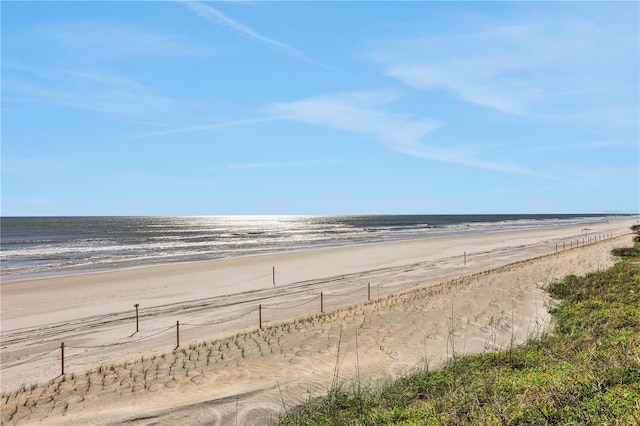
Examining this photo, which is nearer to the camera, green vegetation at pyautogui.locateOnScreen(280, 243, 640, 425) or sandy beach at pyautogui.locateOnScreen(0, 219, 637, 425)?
green vegetation at pyautogui.locateOnScreen(280, 243, 640, 425)

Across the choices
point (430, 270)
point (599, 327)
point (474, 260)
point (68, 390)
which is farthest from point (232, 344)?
point (474, 260)

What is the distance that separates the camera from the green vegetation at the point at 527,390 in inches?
245

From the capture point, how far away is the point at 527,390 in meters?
7.04

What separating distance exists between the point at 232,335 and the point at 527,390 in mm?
13528

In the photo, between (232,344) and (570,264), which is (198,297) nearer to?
(232,344)

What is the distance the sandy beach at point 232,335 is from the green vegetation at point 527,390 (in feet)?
7.54

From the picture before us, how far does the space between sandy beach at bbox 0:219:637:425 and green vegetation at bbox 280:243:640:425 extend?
230 centimetres

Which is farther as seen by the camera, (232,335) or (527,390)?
(232,335)

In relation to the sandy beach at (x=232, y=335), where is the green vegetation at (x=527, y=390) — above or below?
above

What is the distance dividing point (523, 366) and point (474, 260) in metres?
34.8

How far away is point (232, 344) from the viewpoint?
1656cm

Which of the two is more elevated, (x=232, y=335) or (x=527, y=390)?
(x=527, y=390)

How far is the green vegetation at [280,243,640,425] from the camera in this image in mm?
6230

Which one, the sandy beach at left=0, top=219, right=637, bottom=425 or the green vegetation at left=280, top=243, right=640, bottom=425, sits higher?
the green vegetation at left=280, top=243, right=640, bottom=425
